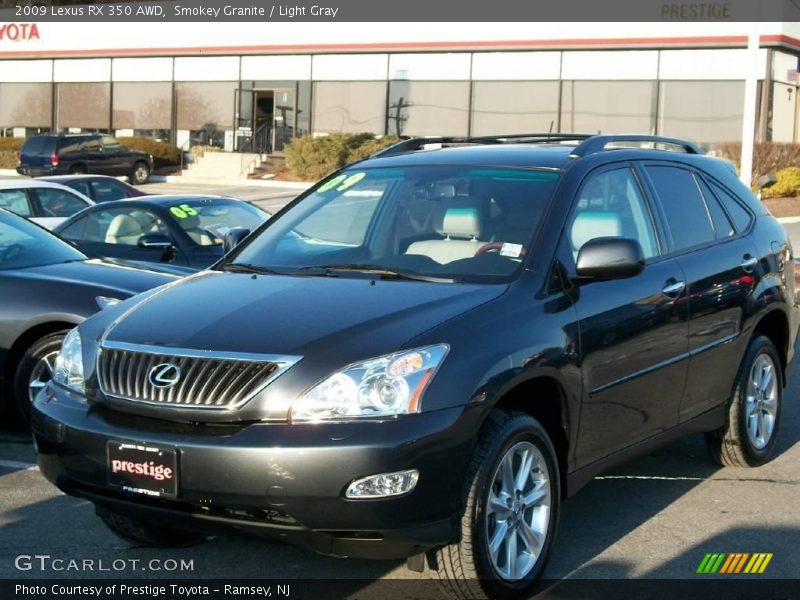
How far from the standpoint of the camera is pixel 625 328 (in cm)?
536

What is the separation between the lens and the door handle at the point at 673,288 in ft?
18.8

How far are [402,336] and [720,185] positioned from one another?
3.08 m

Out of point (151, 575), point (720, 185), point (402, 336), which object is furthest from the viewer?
point (720, 185)

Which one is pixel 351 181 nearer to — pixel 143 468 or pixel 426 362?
pixel 426 362

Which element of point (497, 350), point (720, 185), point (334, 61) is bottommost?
point (497, 350)

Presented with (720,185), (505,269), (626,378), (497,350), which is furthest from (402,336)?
(720,185)

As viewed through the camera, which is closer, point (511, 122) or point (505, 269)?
point (505, 269)

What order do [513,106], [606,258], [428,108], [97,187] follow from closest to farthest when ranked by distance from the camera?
1. [606,258]
2. [97,187]
3. [513,106]
4. [428,108]

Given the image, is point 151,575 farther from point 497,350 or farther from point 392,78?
point 392,78

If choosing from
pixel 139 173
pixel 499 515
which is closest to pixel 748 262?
pixel 499 515

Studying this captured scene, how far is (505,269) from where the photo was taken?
5.10m

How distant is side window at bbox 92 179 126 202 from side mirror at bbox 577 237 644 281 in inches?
577

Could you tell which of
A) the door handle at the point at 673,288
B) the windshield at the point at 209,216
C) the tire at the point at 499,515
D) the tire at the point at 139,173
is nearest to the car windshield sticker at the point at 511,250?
the tire at the point at 499,515

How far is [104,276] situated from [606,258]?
146 inches
